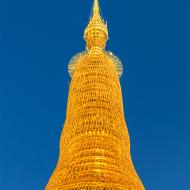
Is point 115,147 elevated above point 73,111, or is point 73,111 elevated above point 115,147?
point 73,111

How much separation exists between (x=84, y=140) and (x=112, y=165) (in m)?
3.08

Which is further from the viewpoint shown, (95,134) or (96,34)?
(96,34)

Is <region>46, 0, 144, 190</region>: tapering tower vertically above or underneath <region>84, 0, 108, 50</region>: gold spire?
underneath

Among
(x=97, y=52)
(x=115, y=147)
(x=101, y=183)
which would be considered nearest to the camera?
(x=101, y=183)

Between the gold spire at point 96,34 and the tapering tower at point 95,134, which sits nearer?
the tapering tower at point 95,134

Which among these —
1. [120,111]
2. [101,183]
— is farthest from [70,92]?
[101,183]

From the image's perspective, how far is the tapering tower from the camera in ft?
119

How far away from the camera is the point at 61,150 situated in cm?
4038

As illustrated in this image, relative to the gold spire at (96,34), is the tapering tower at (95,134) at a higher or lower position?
lower

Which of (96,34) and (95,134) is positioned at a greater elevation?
(96,34)

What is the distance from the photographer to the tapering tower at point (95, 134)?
36.3m

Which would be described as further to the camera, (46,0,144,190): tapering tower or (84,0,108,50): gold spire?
(84,0,108,50): gold spire

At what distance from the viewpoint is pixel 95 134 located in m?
39.0

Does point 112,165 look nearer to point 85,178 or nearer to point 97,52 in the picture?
point 85,178
